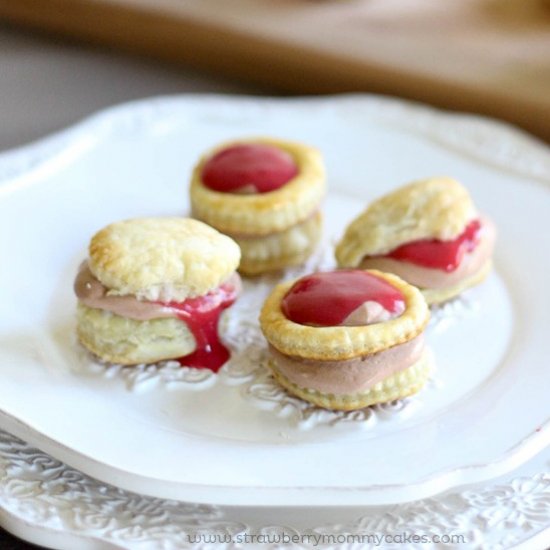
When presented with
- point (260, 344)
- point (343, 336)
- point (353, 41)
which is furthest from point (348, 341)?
point (353, 41)

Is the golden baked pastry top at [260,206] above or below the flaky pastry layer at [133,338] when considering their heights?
above

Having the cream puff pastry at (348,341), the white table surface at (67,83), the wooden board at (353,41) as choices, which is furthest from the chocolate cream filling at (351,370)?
the white table surface at (67,83)

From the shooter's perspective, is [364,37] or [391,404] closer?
[391,404]

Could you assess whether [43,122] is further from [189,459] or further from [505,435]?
[505,435]

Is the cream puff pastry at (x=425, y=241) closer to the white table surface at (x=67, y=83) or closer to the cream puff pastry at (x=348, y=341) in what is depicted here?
the cream puff pastry at (x=348, y=341)

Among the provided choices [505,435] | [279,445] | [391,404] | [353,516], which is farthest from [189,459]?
[505,435]


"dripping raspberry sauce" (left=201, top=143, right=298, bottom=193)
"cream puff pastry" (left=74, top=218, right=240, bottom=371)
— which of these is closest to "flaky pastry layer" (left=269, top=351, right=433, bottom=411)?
"cream puff pastry" (left=74, top=218, right=240, bottom=371)

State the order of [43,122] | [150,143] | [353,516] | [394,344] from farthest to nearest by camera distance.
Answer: [43,122]
[150,143]
[394,344]
[353,516]
